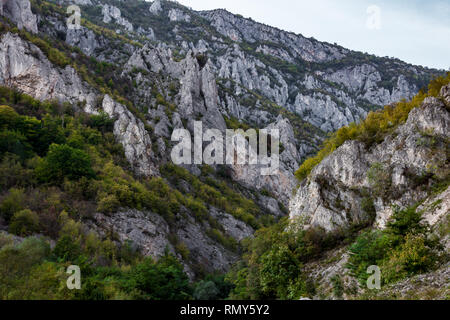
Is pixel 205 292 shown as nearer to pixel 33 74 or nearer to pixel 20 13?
pixel 33 74

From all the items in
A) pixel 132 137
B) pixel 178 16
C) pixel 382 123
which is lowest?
pixel 382 123

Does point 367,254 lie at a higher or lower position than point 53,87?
lower

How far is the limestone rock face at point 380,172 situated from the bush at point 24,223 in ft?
72.1

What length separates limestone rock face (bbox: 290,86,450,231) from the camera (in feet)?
62.1

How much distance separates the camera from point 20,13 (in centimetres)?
6053

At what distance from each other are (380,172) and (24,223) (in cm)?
2819

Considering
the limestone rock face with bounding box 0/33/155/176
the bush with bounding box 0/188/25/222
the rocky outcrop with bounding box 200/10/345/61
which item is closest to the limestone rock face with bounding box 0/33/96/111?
the limestone rock face with bounding box 0/33/155/176

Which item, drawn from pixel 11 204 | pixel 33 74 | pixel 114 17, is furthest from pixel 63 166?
pixel 114 17

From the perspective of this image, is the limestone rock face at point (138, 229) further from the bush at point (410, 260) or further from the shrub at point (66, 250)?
the bush at point (410, 260)

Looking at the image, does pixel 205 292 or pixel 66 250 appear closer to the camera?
pixel 66 250

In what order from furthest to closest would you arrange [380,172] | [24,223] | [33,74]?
[33,74] → [24,223] → [380,172]

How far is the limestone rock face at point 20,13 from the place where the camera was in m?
58.6

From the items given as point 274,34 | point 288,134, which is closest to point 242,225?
point 288,134

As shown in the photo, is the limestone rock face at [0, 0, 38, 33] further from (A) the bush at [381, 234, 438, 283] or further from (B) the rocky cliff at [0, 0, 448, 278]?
→ (A) the bush at [381, 234, 438, 283]
